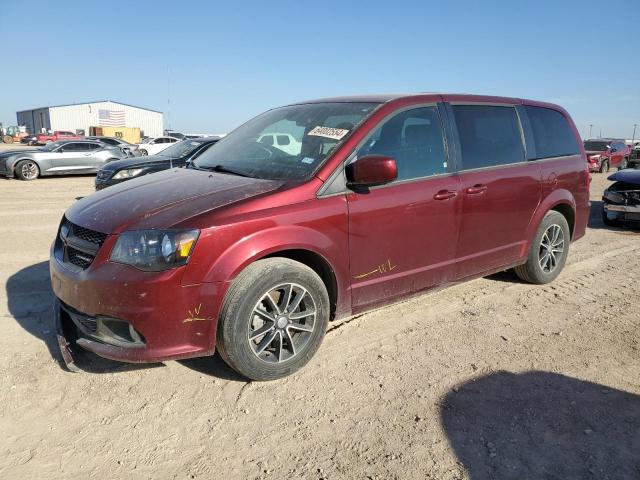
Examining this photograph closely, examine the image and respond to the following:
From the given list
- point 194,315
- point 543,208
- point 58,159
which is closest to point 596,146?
point 543,208

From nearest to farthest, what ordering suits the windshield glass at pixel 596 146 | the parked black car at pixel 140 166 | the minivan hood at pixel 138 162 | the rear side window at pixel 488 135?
the rear side window at pixel 488 135, the parked black car at pixel 140 166, the minivan hood at pixel 138 162, the windshield glass at pixel 596 146

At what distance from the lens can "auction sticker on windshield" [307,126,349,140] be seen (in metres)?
3.53


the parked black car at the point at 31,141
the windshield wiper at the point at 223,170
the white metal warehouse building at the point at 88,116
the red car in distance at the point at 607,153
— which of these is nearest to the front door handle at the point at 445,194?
the windshield wiper at the point at 223,170

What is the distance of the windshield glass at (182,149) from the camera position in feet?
35.1

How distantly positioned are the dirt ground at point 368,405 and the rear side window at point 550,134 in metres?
1.65

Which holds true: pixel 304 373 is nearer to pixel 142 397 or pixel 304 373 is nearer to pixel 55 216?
pixel 142 397

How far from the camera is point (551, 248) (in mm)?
5105

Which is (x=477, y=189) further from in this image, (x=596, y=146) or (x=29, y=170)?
(x=596, y=146)

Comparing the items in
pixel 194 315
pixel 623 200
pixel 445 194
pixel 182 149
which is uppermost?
pixel 182 149

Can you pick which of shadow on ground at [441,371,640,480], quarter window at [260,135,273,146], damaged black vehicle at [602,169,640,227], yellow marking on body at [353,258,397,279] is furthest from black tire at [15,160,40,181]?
shadow on ground at [441,371,640,480]

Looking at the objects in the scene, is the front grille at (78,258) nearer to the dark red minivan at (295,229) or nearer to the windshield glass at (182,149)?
the dark red minivan at (295,229)

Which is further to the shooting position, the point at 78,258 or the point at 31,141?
the point at 31,141

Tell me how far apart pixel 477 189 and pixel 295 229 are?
1.80 meters

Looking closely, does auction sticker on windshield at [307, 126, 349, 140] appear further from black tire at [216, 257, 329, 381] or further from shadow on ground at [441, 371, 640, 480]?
shadow on ground at [441, 371, 640, 480]
